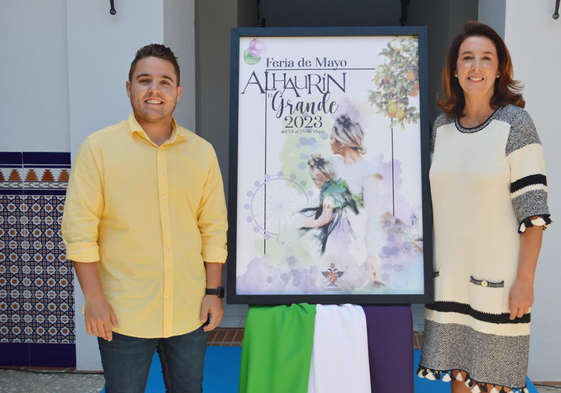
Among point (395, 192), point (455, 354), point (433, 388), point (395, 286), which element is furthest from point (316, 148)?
point (433, 388)

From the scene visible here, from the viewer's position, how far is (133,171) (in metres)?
1.56

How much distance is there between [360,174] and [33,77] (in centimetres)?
202

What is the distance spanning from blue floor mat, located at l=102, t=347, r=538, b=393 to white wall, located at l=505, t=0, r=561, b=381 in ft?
1.20

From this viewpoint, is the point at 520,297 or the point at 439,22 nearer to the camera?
the point at 520,297

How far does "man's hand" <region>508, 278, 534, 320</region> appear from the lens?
1.63m

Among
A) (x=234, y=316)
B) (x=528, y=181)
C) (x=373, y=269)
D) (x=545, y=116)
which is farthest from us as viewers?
(x=234, y=316)

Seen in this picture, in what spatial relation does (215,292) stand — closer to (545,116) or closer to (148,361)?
(148,361)

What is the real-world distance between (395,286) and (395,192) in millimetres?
347

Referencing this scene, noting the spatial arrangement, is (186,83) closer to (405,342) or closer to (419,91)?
(419,91)

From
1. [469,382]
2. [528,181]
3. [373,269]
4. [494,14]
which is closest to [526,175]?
[528,181]

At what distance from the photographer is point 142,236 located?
157 centimetres

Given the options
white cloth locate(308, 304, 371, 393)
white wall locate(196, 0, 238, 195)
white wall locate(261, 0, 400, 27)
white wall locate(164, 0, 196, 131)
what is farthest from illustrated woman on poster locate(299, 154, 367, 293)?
white wall locate(261, 0, 400, 27)

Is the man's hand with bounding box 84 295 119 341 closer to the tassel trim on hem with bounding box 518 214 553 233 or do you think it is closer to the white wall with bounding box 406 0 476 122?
the tassel trim on hem with bounding box 518 214 553 233

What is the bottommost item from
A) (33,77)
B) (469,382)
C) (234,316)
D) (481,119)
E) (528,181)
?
(234,316)
